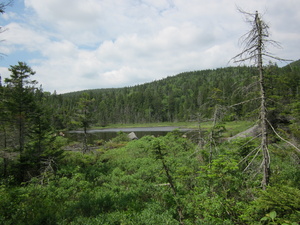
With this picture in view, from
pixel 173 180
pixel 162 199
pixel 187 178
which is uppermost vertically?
pixel 187 178

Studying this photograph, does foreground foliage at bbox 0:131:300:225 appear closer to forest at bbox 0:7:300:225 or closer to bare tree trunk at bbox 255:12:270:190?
forest at bbox 0:7:300:225

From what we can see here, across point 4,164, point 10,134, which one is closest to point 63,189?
point 4,164

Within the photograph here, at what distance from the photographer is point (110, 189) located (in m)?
10.2

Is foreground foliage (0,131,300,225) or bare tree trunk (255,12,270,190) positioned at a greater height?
bare tree trunk (255,12,270,190)

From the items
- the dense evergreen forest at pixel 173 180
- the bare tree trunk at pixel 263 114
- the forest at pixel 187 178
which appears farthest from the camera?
the dense evergreen forest at pixel 173 180

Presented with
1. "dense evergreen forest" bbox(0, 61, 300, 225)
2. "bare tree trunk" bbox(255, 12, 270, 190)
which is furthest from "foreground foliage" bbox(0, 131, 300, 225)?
"bare tree trunk" bbox(255, 12, 270, 190)

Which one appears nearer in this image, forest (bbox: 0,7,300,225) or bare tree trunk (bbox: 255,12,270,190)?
bare tree trunk (bbox: 255,12,270,190)

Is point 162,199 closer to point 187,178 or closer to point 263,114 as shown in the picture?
point 187,178

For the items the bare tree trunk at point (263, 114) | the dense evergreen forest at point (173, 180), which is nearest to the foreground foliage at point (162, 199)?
the dense evergreen forest at point (173, 180)

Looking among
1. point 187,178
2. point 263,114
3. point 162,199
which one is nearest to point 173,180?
point 187,178

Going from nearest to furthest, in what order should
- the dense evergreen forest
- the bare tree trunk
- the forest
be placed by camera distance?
the bare tree trunk < the forest < the dense evergreen forest

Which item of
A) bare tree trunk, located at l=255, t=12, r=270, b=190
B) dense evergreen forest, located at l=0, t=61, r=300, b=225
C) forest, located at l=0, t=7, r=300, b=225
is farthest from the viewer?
dense evergreen forest, located at l=0, t=61, r=300, b=225

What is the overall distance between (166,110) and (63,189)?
118506mm

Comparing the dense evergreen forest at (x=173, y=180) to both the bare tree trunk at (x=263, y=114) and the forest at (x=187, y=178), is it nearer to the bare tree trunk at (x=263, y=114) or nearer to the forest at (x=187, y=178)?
the forest at (x=187, y=178)
